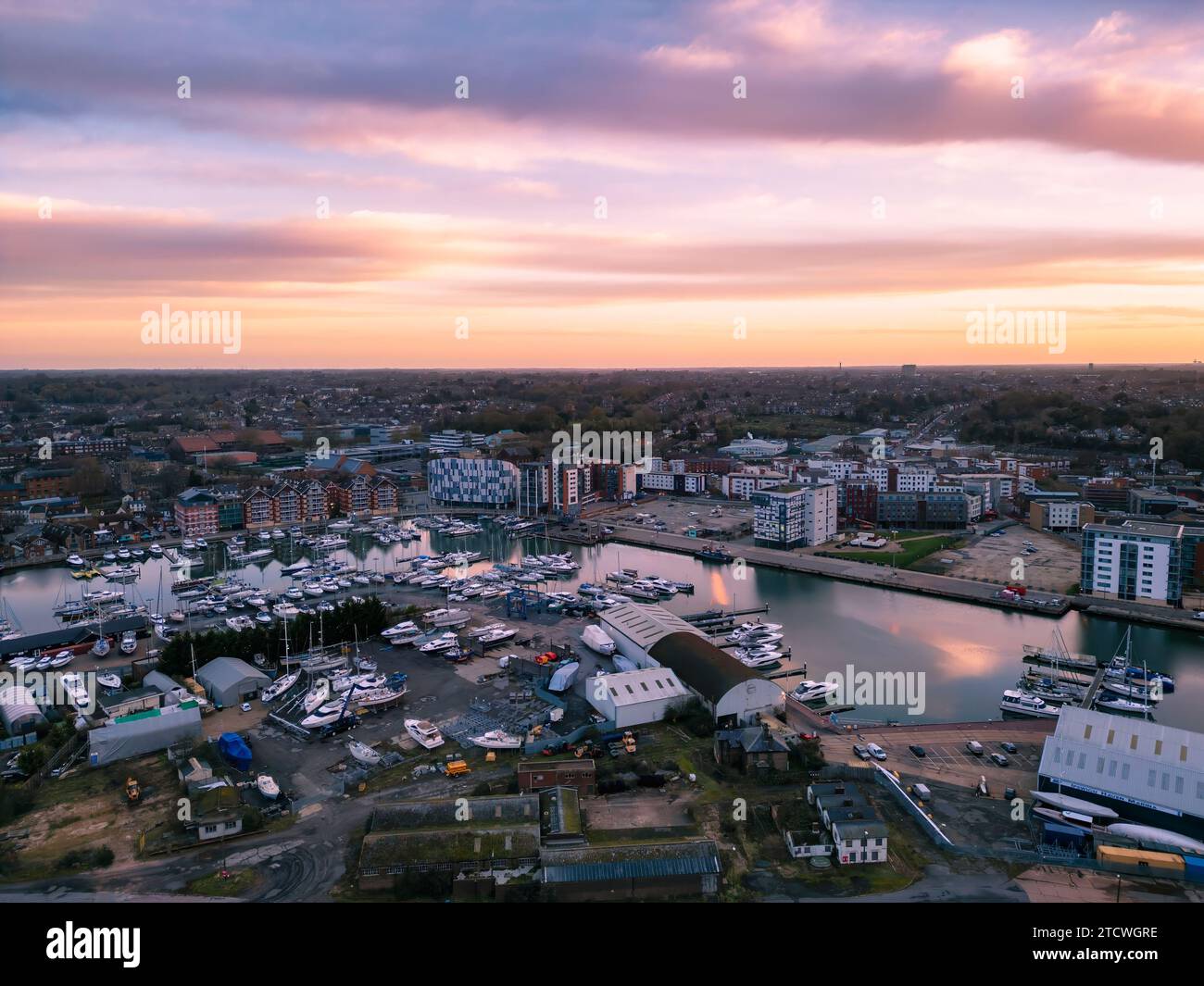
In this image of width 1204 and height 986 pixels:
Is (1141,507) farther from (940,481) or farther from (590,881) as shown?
(590,881)

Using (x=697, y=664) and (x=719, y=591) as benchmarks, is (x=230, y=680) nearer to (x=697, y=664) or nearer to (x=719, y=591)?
(x=697, y=664)

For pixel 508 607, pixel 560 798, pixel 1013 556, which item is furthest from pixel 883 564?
pixel 560 798

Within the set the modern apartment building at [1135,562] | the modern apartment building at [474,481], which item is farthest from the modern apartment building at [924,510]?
the modern apartment building at [474,481]

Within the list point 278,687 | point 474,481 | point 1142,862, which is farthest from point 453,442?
point 1142,862

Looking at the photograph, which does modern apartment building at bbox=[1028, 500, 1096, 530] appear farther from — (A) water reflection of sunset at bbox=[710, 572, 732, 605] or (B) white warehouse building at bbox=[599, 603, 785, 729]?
(B) white warehouse building at bbox=[599, 603, 785, 729]

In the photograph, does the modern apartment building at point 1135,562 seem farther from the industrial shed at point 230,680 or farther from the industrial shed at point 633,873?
the industrial shed at point 230,680
